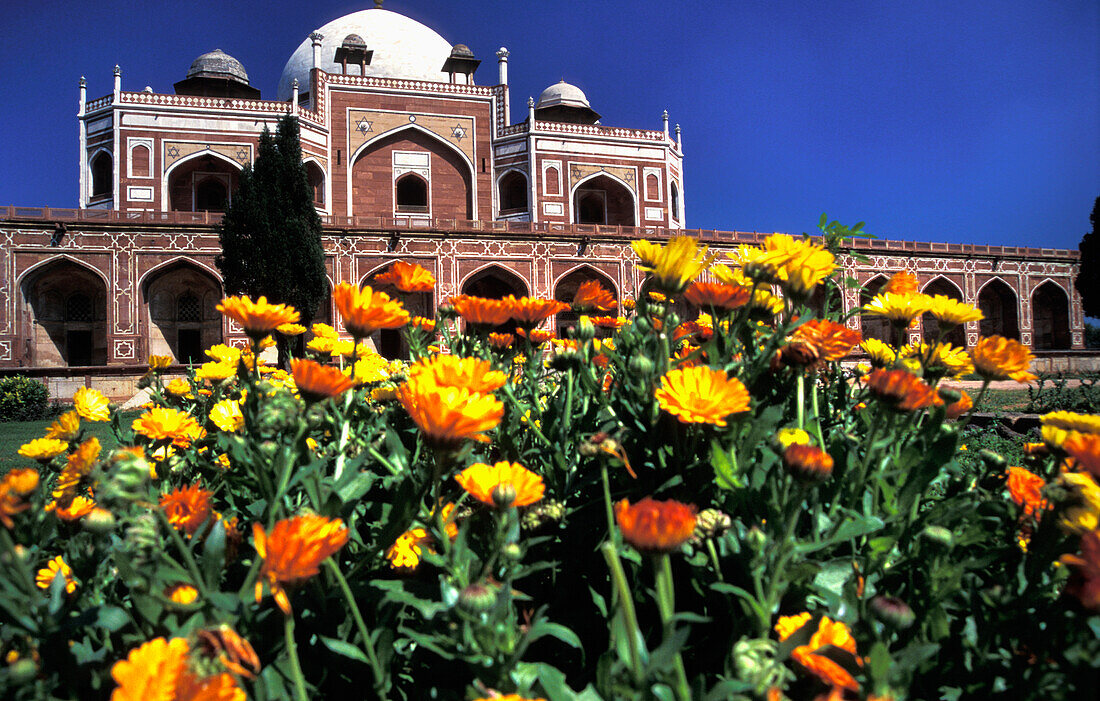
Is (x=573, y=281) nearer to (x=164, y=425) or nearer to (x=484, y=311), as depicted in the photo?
(x=484, y=311)

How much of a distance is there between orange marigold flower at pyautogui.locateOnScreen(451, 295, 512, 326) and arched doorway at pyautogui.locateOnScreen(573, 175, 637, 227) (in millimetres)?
17519

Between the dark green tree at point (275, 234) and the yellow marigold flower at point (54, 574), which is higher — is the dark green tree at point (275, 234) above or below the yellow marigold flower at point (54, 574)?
above

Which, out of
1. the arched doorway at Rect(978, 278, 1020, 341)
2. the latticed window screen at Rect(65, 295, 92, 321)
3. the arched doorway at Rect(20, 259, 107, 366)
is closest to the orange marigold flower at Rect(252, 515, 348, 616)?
the arched doorway at Rect(20, 259, 107, 366)

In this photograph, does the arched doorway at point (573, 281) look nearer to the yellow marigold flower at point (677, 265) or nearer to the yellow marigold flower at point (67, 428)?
the yellow marigold flower at point (67, 428)

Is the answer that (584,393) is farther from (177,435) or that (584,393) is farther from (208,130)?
(208,130)

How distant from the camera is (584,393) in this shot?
1378 mm

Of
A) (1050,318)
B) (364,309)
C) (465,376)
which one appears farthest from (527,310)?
(1050,318)

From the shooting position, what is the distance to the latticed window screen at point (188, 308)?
47.9ft

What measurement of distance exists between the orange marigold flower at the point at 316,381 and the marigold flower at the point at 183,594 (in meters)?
0.30

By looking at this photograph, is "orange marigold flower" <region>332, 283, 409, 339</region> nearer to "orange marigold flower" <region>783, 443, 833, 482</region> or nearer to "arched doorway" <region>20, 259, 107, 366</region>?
"orange marigold flower" <region>783, 443, 833, 482</region>

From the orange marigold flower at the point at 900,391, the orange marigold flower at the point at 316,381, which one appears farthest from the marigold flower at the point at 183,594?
the orange marigold flower at the point at 900,391

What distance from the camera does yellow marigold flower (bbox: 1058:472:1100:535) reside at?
630mm

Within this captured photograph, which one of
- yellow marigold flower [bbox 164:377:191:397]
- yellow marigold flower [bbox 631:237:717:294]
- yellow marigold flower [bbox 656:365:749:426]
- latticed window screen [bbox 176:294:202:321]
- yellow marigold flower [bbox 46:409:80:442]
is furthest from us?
latticed window screen [bbox 176:294:202:321]

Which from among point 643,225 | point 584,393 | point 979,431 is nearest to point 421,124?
point 643,225
